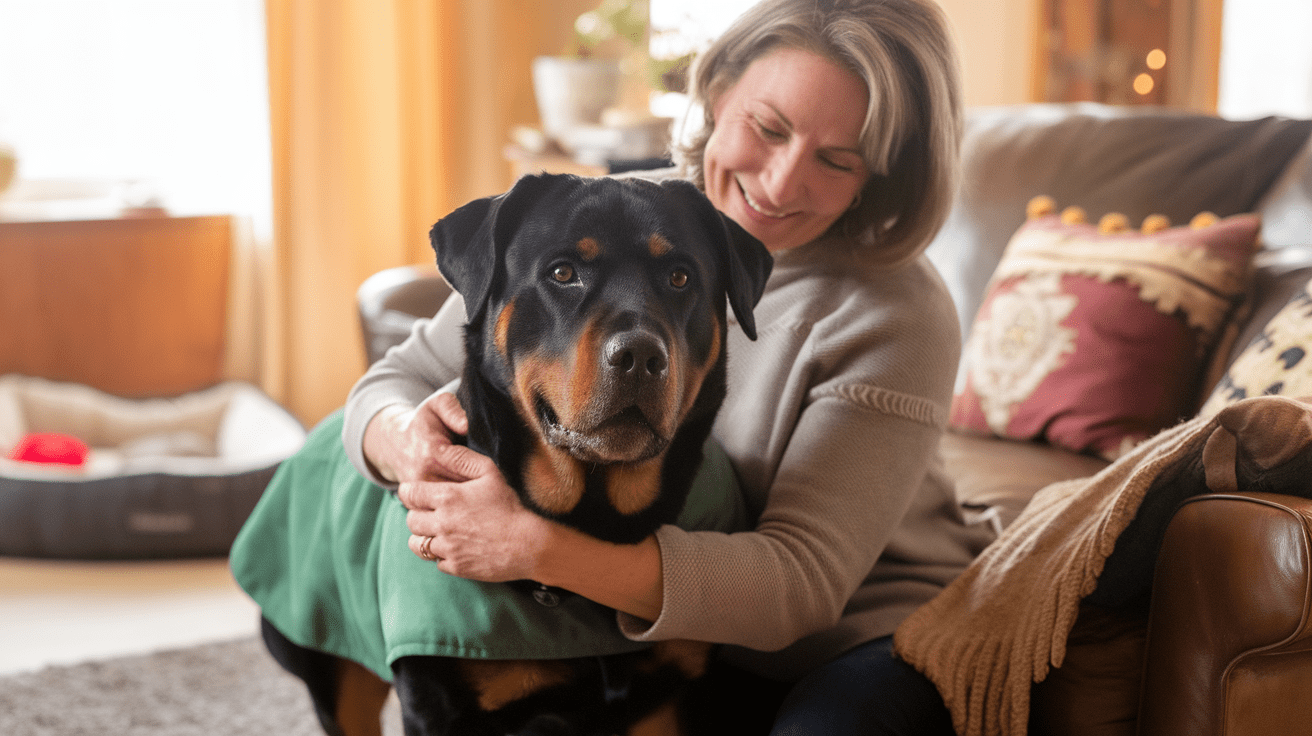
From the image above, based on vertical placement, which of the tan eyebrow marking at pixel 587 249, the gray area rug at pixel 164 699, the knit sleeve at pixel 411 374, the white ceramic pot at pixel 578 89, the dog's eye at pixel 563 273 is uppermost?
the white ceramic pot at pixel 578 89

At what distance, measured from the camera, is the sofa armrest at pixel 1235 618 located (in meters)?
0.86

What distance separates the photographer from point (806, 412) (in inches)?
44.8

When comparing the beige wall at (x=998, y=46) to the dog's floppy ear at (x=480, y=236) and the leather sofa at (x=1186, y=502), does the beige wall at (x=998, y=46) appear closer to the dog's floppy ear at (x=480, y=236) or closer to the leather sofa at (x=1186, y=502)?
the leather sofa at (x=1186, y=502)

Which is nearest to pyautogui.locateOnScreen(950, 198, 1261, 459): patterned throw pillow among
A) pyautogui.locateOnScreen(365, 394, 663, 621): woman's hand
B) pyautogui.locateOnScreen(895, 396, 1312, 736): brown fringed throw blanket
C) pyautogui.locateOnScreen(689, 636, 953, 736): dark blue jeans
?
pyautogui.locateOnScreen(895, 396, 1312, 736): brown fringed throw blanket

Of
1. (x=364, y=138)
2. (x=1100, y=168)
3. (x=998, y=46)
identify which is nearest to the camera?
(x=1100, y=168)

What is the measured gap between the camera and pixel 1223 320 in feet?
6.08

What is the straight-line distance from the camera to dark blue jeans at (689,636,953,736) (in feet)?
3.27

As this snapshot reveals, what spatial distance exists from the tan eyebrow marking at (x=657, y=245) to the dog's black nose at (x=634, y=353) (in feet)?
0.38

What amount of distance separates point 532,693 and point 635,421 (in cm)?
32

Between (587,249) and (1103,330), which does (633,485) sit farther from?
(1103,330)

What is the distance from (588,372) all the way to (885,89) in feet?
1.64

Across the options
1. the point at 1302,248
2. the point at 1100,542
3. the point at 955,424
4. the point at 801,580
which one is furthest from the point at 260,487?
the point at 1302,248

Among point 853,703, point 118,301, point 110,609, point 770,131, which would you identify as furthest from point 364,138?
point 853,703

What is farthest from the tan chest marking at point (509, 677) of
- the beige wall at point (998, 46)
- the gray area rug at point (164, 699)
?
the beige wall at point (998, 46)
